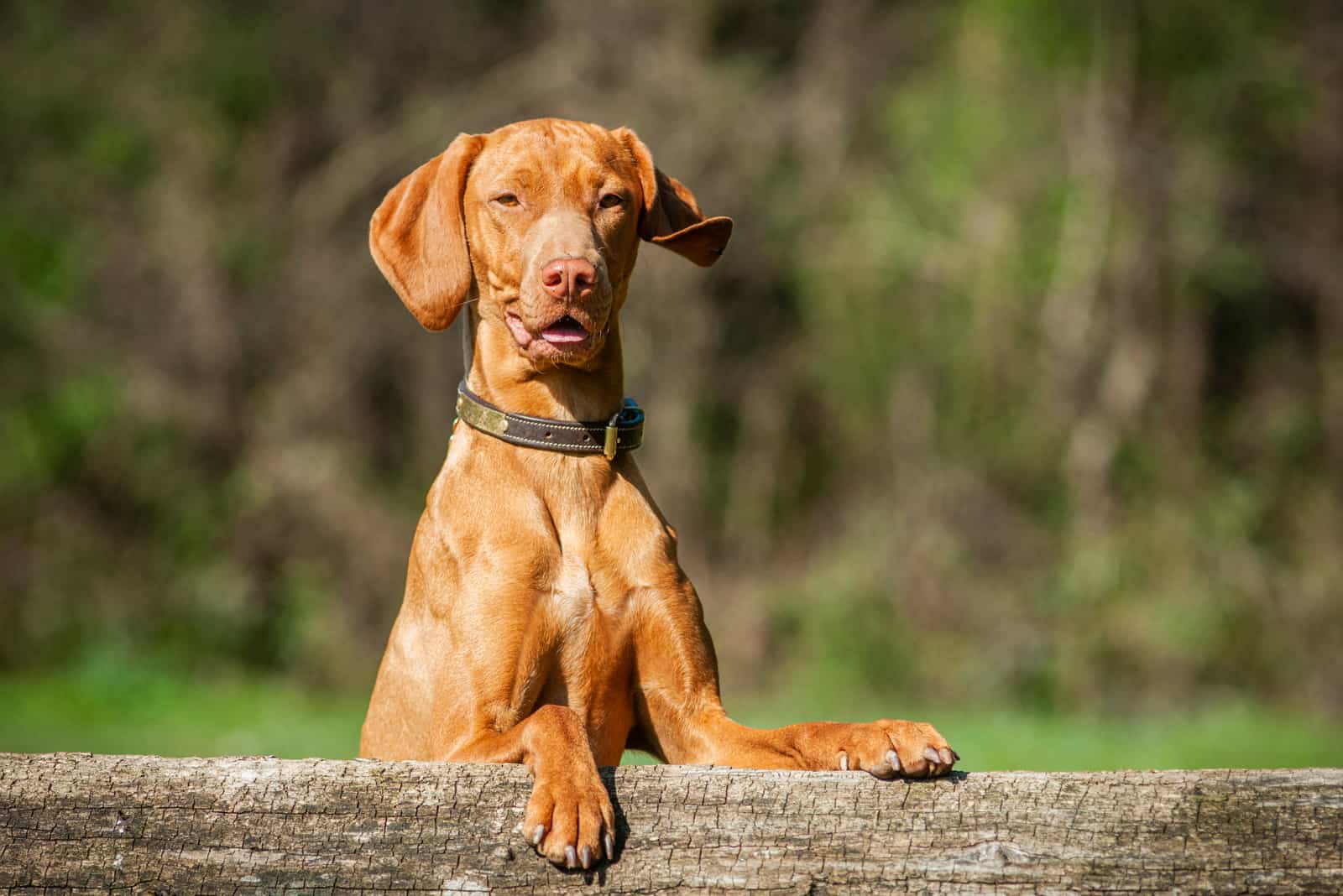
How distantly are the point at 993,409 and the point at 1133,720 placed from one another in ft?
11.7

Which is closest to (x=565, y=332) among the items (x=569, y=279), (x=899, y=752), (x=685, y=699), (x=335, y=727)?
(x=569, y=279)

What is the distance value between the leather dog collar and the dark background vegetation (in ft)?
27.8

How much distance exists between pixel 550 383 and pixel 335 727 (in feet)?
20.1

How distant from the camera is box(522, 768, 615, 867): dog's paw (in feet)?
8.58

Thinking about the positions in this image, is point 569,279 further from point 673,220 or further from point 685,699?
point 685,699

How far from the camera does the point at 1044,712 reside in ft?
39.3

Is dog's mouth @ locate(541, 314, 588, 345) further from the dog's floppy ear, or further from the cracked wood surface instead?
the cracked wood surface

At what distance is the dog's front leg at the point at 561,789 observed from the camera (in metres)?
2.62

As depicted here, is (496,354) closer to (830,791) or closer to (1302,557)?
(830,791)

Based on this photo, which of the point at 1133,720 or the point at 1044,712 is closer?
the point at 1133,720

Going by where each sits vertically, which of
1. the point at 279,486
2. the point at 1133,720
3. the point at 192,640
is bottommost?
the point at 1133,720

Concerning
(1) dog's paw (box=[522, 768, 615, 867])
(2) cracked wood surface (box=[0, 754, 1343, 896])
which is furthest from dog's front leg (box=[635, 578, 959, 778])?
(1) dog's paw (box=[522, 768, 615, 867])

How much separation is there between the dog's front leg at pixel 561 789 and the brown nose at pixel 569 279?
99 centimetres

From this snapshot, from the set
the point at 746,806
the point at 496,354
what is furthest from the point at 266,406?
the point at 746,806
